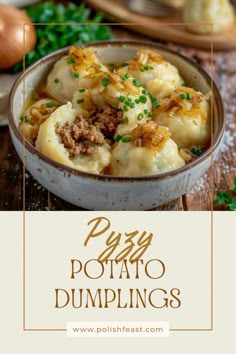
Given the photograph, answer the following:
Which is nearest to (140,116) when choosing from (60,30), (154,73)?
(154,73)

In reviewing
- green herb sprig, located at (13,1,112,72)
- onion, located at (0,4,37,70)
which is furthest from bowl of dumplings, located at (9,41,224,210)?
green herb sprig, located at (13,1,112,72)

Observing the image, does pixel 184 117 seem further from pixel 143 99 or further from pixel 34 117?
pixel 34 117

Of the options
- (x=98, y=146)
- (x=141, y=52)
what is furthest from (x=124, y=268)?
(x=141, y=52)

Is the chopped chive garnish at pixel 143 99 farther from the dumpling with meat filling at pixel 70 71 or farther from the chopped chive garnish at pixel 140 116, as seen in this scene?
the dumpling with meat filling at pixel 70 71

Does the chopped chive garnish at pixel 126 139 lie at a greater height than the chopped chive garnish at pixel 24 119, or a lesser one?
lesser

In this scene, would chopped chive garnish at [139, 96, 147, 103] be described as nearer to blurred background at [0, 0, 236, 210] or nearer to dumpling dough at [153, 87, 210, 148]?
Answer: dumpling dough at [153, 87, 210, 148]

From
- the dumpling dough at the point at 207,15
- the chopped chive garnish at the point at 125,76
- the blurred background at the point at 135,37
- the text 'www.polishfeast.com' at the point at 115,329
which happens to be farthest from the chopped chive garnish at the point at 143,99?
the dumpling dough at the point at 207,15
